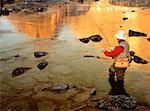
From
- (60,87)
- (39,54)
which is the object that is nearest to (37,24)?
(39,54)

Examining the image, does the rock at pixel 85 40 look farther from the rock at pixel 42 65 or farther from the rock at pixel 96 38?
the rock at pixel 42 65

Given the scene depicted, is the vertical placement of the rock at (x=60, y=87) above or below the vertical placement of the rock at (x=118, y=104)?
below

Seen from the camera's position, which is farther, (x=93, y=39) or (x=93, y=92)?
(x=93, y=39)

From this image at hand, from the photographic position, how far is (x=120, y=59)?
840 centimetres

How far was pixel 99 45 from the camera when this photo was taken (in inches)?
553

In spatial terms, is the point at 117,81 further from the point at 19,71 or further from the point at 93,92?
the point at 19,71

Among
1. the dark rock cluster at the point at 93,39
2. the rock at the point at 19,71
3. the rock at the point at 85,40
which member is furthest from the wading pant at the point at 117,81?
the dark rock cluster at the point at 93,39

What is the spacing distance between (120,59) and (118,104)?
1273 millimetres

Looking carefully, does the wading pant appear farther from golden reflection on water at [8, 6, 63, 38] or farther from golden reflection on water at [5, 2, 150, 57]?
golden reflection on water at [8, 6, 63, 38]

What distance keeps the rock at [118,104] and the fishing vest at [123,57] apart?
947mm

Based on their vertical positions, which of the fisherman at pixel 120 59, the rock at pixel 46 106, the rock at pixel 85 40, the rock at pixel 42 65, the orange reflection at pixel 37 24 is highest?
the fisherman at pixel 120 59

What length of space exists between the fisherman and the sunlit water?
0.78 feet

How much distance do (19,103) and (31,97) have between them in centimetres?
44

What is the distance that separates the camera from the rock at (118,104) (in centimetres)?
757
